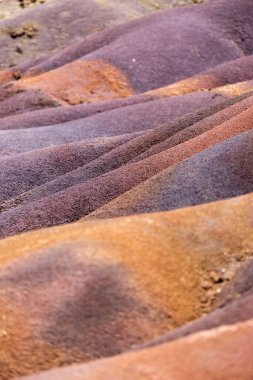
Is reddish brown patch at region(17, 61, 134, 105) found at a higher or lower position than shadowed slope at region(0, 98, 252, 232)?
lower

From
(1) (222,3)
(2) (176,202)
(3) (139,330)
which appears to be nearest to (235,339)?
(3) (139,330)

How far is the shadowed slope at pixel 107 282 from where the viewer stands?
485cm

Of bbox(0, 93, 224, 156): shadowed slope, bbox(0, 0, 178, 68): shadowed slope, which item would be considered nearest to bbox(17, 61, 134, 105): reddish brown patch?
bbox(0, 93, 224, 156): shadowed slope

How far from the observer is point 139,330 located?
16.0 ft

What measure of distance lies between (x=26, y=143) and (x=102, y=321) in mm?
9243

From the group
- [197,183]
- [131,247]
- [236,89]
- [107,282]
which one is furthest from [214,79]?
[107,282]

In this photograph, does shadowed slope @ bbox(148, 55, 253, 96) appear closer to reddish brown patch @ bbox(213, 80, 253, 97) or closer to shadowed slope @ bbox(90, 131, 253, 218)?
reddish brown patch @ bbox(213, 80, 253, 97)

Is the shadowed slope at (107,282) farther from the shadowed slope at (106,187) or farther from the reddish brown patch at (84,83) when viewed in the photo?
the reddish brown patch at (84,83)

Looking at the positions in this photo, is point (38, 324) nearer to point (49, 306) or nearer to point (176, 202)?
point (49, 306)

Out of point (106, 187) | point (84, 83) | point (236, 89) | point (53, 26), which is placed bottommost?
point (53, 26)

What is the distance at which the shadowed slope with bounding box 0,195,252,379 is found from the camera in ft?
15.9

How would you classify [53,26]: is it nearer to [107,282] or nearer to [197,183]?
[197,183]

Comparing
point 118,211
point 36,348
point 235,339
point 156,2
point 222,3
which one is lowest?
point 156,2

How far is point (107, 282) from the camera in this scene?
5035mm
